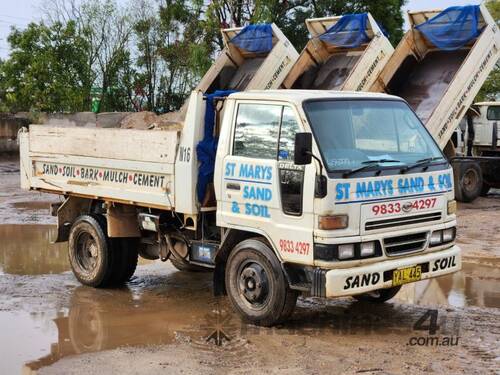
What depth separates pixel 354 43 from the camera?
14.9 metres

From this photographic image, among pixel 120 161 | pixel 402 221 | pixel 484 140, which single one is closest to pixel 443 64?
pixel 484 140

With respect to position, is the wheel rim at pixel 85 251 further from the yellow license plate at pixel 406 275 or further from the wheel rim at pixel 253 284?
the yellow license plate at pixel 406 275

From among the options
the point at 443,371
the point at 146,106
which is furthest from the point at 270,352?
the point at 146,106

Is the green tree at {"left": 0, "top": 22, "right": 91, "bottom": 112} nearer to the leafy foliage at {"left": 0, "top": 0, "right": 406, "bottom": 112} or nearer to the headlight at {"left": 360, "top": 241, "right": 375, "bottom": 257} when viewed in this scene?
the leafy foliage at {"left": 0, "top": 0, "right": 406, "bottom": 112}

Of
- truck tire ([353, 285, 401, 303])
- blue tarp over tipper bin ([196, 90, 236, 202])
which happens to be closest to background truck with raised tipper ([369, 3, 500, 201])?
truck tire ([353, 285, 401, 303])

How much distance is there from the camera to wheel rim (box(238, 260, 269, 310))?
6.77 meters

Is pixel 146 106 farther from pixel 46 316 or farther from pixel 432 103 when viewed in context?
pixel 46 316

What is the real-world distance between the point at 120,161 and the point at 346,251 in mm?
3003

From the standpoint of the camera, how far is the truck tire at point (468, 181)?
15992mm

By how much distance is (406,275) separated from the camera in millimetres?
6598

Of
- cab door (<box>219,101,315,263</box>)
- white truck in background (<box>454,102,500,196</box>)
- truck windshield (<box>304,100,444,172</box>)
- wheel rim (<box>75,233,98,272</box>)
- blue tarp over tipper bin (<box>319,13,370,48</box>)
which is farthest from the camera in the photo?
white truck in background (<box>454,102,500,196</box>)

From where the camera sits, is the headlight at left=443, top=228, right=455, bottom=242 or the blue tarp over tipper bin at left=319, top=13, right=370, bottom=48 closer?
the headlight at left=443, top=228, right=455, bottom=242

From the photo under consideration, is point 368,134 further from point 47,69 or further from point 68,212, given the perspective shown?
point 47,69

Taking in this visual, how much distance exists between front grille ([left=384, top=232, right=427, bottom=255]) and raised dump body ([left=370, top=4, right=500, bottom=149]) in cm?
783
